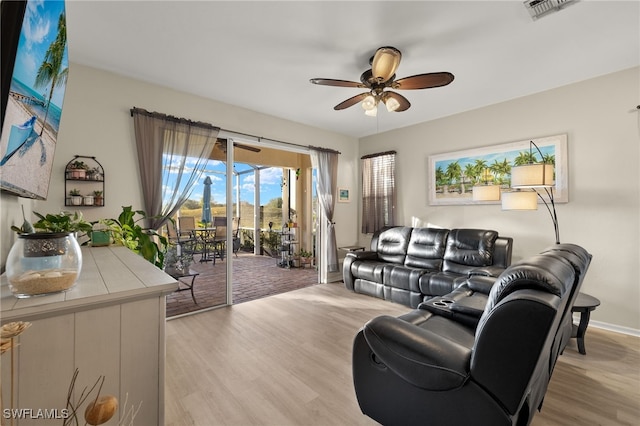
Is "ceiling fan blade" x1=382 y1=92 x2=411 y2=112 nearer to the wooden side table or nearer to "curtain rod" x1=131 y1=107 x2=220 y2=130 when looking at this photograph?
"curtain rod" x1=131 y1=107 x2=220 y2=130

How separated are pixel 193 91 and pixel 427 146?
11.7 ft

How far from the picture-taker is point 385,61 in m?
2.31

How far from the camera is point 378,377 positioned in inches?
60.2

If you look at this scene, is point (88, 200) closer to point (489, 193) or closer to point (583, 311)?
point (489, 193)

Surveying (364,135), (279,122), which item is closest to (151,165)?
(279,122)

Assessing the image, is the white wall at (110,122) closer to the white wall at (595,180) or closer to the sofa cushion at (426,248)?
the sofa cushion at (426,248)

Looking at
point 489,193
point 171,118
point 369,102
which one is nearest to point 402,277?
point 489,193

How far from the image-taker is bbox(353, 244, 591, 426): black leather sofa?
3.57ft

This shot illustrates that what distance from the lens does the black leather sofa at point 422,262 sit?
3436 millimetres

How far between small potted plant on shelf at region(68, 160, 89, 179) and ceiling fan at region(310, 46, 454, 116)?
241 centimetres

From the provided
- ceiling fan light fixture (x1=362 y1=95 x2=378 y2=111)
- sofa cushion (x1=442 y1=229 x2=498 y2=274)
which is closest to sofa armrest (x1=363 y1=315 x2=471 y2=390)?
ceiling fan light fixture (x1=362 y1=95 x2=378 y2=111)

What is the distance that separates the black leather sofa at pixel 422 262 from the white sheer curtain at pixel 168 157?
2647 mm

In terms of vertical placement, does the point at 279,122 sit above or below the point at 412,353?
above

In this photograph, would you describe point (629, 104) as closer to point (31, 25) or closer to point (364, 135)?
point (364, 135)
